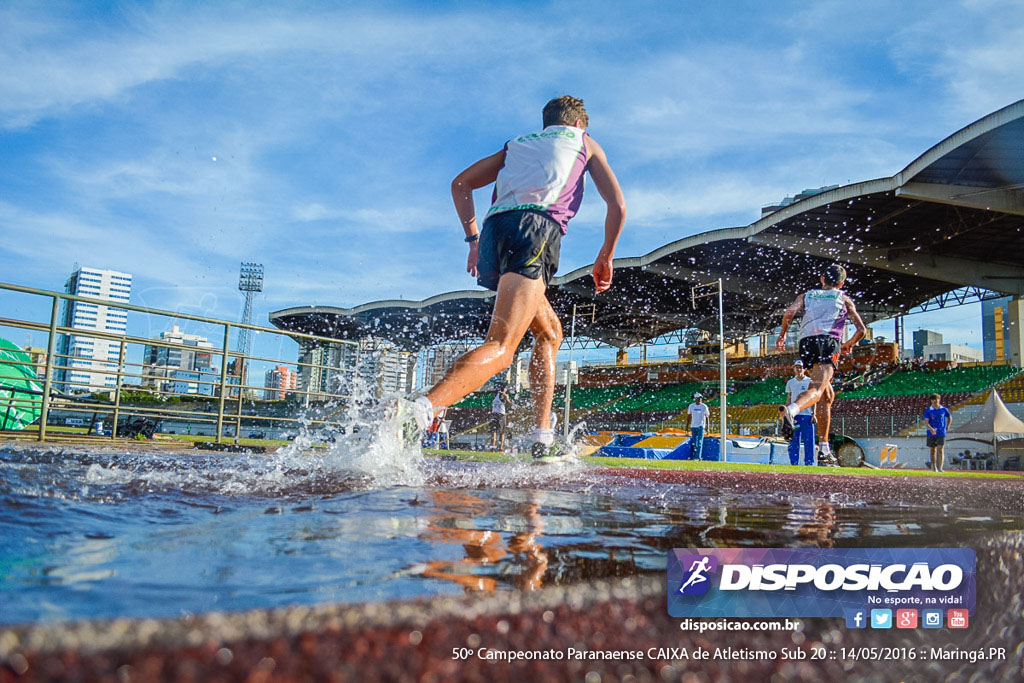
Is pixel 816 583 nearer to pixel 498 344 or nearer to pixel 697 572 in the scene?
pixel 697 572

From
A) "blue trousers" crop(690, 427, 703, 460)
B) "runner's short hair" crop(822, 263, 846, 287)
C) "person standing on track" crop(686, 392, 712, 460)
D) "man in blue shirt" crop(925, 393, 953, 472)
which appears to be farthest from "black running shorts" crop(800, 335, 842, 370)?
"blue trousers" crop(690, 427, 703, 460)

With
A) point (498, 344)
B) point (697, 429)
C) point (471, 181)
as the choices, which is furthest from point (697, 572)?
point (697, 429)

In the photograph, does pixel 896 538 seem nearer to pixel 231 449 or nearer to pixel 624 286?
pixel 231 449

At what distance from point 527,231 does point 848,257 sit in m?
23.5

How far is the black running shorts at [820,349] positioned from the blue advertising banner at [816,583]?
19.5 feet

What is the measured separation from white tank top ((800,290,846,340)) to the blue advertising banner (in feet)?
19.6

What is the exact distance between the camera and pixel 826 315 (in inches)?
256

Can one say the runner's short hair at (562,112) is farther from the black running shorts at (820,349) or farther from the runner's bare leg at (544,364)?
the black running shorts at (820,349)

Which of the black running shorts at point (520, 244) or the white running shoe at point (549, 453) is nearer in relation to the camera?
the black running shorts at point (520, 244)

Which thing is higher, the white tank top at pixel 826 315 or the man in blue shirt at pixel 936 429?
the white tank top at pixel 826 315

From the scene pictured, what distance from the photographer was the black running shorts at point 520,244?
292 cm

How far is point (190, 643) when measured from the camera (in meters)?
0.47

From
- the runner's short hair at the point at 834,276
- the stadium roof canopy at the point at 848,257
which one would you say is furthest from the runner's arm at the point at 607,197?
the stadium roof canopy at the point at 848,257

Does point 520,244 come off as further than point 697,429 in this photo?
No
